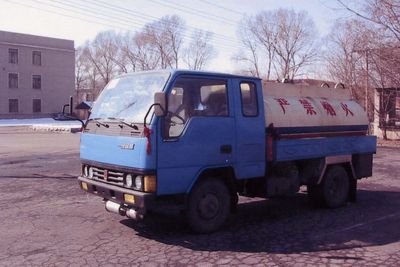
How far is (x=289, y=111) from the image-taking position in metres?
7.78

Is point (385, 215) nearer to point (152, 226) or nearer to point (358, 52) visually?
point (152, 226)

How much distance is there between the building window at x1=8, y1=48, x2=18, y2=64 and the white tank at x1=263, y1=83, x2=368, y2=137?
56.3 metres

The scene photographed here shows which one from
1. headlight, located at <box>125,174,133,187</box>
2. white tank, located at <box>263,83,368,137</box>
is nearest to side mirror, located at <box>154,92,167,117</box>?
headlight, located at <box>125,174,133,187</box>

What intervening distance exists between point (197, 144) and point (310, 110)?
9.02ft

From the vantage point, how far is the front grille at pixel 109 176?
249 inches

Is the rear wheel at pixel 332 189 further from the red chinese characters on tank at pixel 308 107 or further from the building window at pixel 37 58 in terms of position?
the building window at pixel 37 58

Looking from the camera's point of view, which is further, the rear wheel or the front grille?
the rear wheel

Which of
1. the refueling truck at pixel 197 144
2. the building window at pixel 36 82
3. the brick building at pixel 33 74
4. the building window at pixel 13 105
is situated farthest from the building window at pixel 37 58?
the refueling truck at pixel 197 144

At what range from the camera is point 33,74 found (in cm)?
6066

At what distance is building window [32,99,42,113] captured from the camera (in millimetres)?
60844

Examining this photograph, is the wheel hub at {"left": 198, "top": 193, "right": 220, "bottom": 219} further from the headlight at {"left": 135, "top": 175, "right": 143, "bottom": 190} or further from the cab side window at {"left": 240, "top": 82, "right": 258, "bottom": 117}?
the cab side window at {"left": 240, "top": 82, "right": 258, "bottom": 117}

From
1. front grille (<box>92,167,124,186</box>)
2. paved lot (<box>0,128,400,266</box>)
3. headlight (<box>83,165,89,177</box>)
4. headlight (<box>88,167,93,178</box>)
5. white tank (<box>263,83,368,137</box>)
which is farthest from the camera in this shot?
white tank (<box>263,83,368,137</box>)

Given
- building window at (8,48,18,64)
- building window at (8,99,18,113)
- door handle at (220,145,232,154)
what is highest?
building window at (8,48,18,64)

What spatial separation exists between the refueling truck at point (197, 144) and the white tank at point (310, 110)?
25mm
